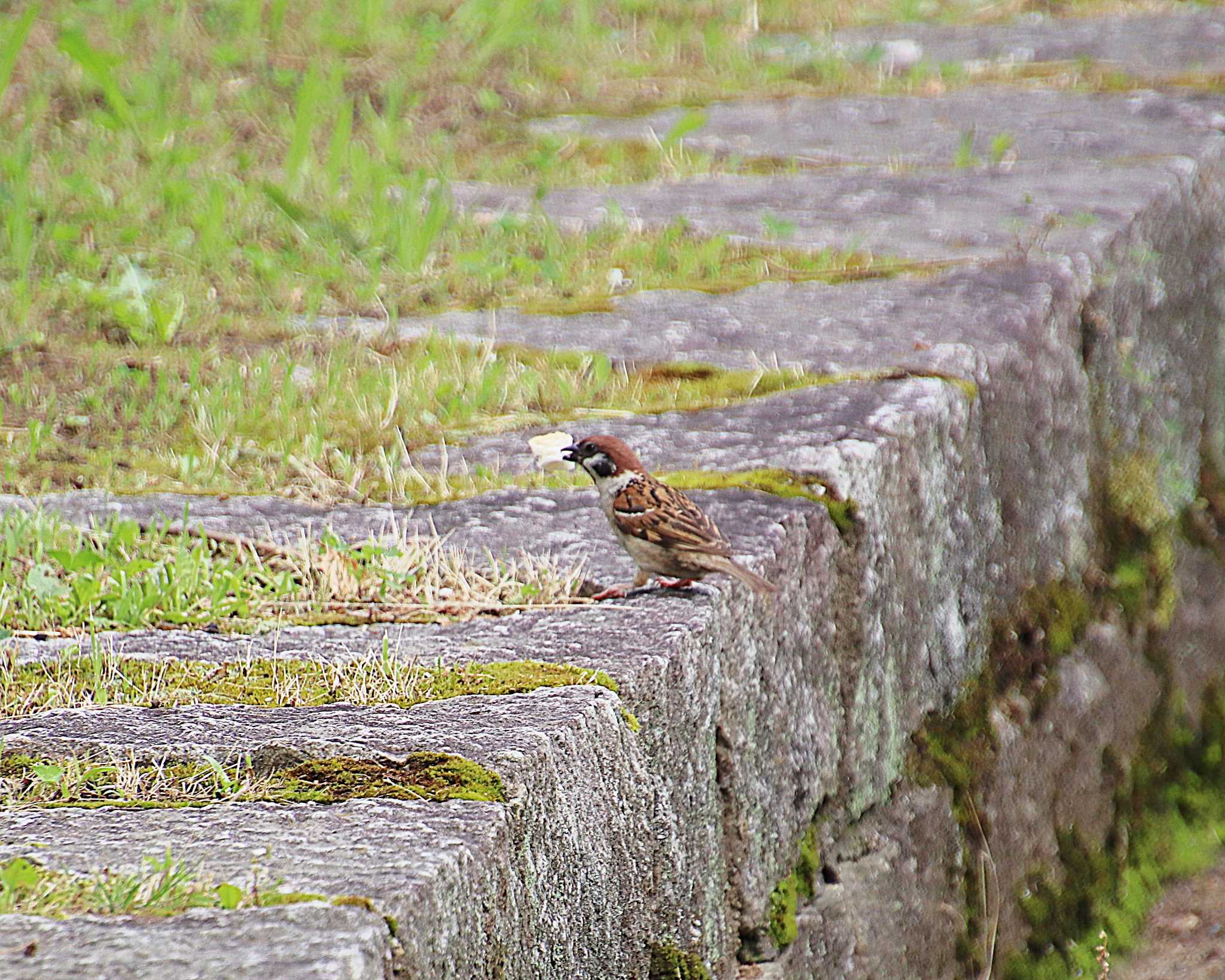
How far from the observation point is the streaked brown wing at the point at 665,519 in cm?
248

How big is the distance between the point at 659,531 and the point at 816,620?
0.48m

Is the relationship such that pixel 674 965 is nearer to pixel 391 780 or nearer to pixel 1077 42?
pixel 391 780

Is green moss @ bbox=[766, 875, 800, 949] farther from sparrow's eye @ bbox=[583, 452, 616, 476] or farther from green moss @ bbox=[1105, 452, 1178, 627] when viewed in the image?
green moss @ bbox=[1105, 452, 1178, 627]

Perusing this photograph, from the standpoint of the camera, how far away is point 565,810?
6.53ft

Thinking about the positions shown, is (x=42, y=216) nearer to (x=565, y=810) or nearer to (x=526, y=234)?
(x=526, y=234)

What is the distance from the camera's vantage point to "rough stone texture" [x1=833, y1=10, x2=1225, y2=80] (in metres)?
6.33

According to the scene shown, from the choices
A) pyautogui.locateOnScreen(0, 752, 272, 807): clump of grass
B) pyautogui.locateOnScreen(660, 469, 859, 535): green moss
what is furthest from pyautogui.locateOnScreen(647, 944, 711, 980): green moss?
pyautogui.locateOnScreen(660, 469, 859, 535): green moss

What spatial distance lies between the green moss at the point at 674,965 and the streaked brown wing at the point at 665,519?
59 cm

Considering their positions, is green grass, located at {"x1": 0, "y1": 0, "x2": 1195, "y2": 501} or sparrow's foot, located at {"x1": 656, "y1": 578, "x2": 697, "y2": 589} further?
green grass, located at {"x1": 0, "y1": 0, "x2": 1195, "y2": 501}

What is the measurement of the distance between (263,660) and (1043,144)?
3.82 metres

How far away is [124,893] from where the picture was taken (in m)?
1.60

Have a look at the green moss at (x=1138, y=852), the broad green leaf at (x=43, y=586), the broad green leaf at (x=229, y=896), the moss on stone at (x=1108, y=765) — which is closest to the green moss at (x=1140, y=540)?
the moss on stone at (x=1108, y=765)

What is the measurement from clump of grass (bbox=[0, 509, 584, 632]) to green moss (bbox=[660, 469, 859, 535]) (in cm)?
37

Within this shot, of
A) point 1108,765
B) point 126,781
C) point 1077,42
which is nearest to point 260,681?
point 126,781
